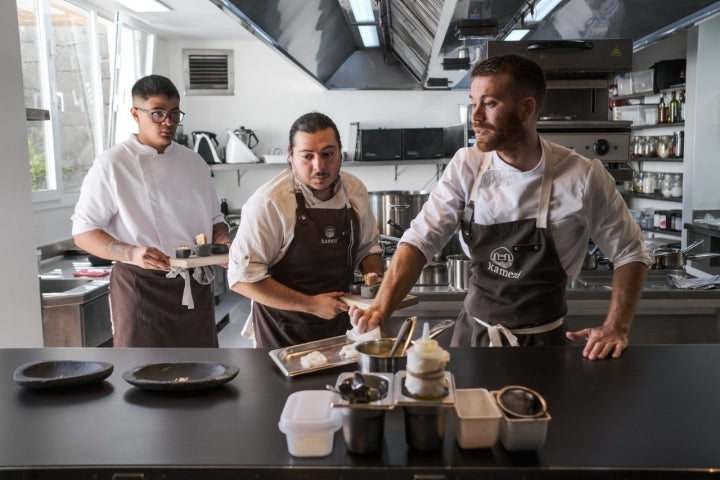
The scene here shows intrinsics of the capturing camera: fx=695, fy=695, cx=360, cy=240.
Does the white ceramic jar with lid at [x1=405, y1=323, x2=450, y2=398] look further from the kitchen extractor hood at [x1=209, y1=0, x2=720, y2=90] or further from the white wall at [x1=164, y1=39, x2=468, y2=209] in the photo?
the white wall at [x1=164, y1=39, x2=468, y2=209]

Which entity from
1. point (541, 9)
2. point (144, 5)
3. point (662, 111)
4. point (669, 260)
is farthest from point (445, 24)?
point (662, 111)

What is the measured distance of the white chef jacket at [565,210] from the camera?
79.7 inches

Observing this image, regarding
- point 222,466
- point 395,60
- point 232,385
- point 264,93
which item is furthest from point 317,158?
point 264,93

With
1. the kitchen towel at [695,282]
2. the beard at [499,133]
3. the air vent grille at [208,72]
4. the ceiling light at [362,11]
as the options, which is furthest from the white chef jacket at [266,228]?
the air vent grille at [208,72]

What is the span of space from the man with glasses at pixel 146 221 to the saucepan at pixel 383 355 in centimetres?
131

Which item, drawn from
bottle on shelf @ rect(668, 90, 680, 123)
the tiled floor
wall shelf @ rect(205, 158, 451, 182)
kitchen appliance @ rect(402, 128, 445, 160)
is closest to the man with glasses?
the tiled floor

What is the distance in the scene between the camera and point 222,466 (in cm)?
116

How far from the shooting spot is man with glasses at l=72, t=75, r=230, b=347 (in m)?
2.75

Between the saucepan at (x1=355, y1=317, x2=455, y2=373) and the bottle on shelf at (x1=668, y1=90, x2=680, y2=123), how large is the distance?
16.2ft

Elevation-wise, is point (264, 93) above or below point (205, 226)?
above

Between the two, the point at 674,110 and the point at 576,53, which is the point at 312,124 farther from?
the point at 674,110

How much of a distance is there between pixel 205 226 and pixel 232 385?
1539 mm

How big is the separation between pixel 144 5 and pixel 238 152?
1.64 meters

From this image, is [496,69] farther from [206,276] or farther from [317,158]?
[206,276]
